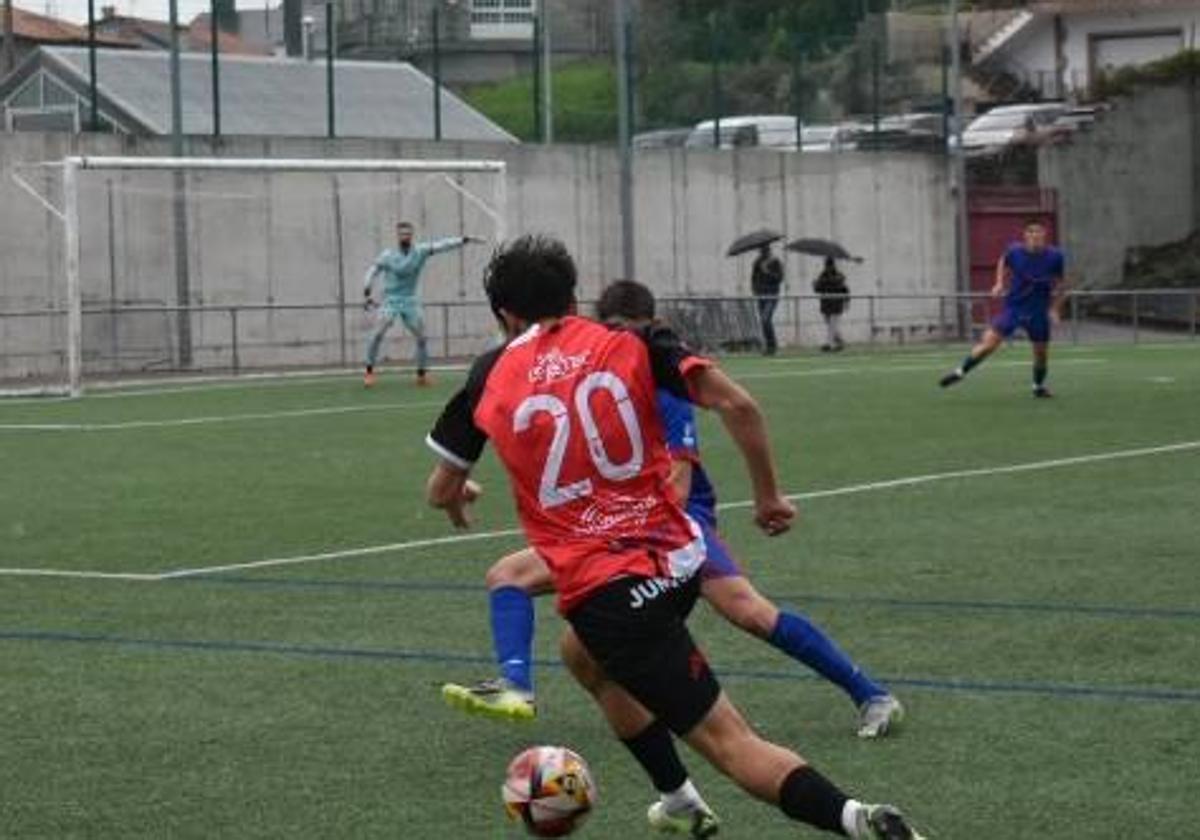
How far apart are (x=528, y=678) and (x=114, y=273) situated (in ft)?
100.0

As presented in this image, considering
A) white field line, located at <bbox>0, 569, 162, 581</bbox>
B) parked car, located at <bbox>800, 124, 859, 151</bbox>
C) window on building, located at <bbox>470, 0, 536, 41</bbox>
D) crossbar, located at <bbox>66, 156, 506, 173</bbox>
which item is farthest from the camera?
window on building, located at <bbox>470, 0, 536, 41</bbox>

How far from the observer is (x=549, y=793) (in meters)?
6.83

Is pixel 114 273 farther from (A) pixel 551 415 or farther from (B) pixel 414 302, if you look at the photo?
(A) pixel 551 415

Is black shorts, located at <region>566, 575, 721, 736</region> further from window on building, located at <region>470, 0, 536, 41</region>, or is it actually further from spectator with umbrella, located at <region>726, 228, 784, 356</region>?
window on building, located at <region>470, 0, 536, 41</region>

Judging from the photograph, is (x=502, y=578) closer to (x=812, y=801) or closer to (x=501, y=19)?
(x=812, y=801)

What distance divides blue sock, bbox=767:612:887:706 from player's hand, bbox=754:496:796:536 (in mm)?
1850

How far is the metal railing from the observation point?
37.0 meters

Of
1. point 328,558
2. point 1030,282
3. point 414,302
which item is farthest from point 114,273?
point 328,558

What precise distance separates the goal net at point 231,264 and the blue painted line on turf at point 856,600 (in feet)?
66.7

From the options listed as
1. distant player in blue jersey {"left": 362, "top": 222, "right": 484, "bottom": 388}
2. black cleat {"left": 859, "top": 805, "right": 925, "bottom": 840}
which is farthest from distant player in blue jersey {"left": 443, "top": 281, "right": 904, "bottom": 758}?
distant player in blue jersey {"left": 362, "top": 222, "right": 484, "bottom": 388}

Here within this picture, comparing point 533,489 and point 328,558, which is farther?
point 328,558

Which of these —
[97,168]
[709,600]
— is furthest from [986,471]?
[97,168]

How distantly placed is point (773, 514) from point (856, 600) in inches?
217

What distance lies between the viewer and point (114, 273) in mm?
38406
